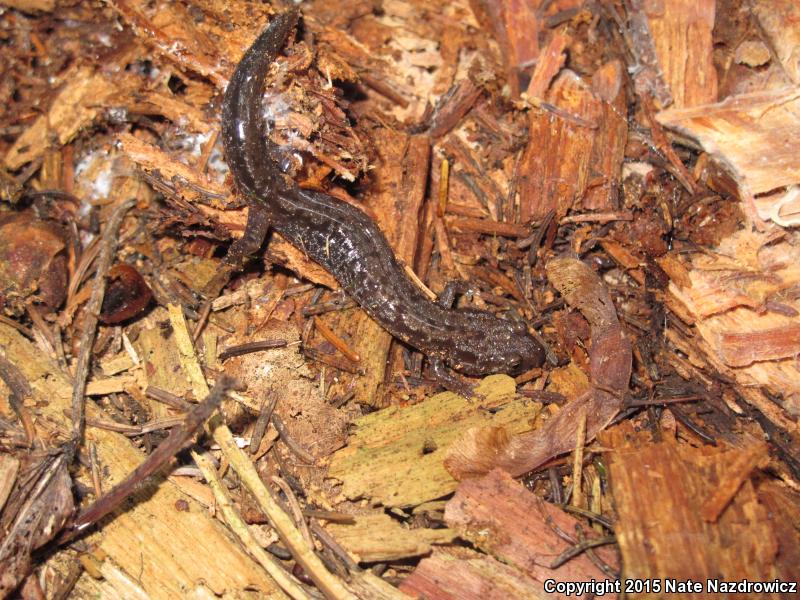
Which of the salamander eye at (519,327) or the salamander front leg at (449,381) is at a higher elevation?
the salamander eye at (519,327)

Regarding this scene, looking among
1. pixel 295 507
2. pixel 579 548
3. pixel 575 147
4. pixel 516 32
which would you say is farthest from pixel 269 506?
pixel 516 32

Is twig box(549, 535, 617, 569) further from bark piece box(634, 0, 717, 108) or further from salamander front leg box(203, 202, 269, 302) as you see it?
bark piece box(634, 0, 717, 108)

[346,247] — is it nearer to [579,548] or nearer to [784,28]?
[579,548]

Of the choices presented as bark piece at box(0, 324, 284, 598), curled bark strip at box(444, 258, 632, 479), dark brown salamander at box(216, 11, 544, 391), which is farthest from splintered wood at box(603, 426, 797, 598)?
bark piece at box(0, 324, 284, 598)

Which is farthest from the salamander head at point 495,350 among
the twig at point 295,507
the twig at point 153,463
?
the twig at point 153,463

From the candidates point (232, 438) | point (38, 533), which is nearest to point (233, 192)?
point (232, 438)

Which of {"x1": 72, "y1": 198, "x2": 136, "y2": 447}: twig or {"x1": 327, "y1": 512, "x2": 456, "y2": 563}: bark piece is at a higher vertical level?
{"x1": 72, "y1": 198, "x2": 136, "y2": 447}: twig

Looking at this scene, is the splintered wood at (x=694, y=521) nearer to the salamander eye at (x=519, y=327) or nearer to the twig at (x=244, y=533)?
the salamander eye at (x=519, y=327)
